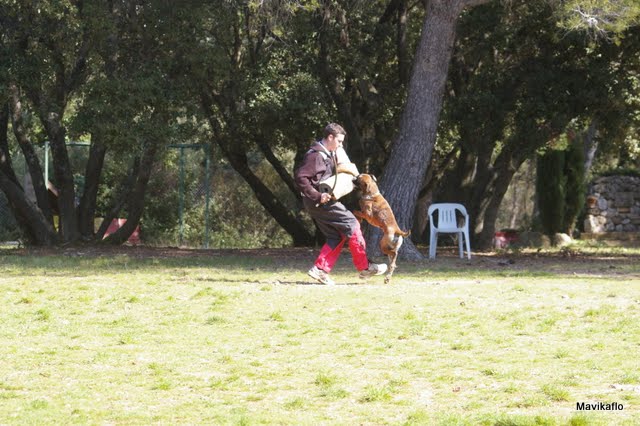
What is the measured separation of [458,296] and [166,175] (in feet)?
51.2

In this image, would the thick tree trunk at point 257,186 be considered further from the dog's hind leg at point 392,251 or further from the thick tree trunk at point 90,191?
the dog's hind leg at point 392,251

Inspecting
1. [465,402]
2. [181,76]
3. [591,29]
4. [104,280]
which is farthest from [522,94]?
[465,402]

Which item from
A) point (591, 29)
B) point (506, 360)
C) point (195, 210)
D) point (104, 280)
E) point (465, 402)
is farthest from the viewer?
point (195, 210)

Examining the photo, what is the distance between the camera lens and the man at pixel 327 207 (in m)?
10.7

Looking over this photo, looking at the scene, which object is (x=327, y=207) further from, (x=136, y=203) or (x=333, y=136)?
(x=136, y=203)

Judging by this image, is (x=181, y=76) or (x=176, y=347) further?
(x=181, y=76)

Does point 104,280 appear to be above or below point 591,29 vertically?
below

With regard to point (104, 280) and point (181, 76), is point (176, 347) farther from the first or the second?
point (181, 76)

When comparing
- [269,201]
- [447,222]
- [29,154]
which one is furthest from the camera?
[269,201]

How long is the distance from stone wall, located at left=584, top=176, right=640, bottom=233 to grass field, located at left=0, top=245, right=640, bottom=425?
51.9ft

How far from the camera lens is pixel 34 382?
6098 mm

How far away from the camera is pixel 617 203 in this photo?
27.4 m

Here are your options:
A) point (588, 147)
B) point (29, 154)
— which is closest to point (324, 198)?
point (29, 154)

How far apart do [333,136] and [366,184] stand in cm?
66
